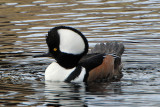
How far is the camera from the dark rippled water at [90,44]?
9.97 metres

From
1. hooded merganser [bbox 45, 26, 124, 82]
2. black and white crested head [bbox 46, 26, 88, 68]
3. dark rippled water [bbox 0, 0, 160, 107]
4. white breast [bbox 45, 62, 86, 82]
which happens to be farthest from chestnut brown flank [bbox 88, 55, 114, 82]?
black and white crested head [bbox 46, 26, 88, 68]

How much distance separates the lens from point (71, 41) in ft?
36.0

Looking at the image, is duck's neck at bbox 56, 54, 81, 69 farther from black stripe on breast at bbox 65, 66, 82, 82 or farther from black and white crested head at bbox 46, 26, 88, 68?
black stripe on breast at bbox 65, 66, 82, 82

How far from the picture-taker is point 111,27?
1669cm

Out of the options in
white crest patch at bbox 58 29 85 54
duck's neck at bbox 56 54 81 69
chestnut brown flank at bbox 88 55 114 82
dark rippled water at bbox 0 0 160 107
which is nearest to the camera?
dark rippled water at bbox 0 0 160 107

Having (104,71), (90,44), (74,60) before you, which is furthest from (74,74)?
(90,44)

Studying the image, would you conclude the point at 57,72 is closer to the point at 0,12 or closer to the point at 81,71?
the point at 81,71

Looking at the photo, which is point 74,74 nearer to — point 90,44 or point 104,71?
point 104,71

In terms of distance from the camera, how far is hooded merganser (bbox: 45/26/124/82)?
11.0 meters

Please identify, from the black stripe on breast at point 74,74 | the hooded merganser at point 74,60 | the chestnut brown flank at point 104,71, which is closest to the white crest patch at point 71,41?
the hooded merganser at point 74,60

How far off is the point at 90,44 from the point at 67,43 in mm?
3842

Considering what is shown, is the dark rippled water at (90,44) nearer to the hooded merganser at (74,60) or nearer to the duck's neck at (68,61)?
the hooded merganser at (74,60)

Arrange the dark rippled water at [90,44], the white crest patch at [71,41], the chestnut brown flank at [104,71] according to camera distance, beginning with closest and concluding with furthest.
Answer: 1. the dark rippled water at [90,44]
2. the white crest patch at [71,41]
3. the chestnut brown flank at [104,71]

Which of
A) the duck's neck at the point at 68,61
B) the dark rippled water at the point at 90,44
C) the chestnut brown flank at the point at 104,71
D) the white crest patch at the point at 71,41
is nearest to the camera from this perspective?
the dark rippled water at the point at 90,44
